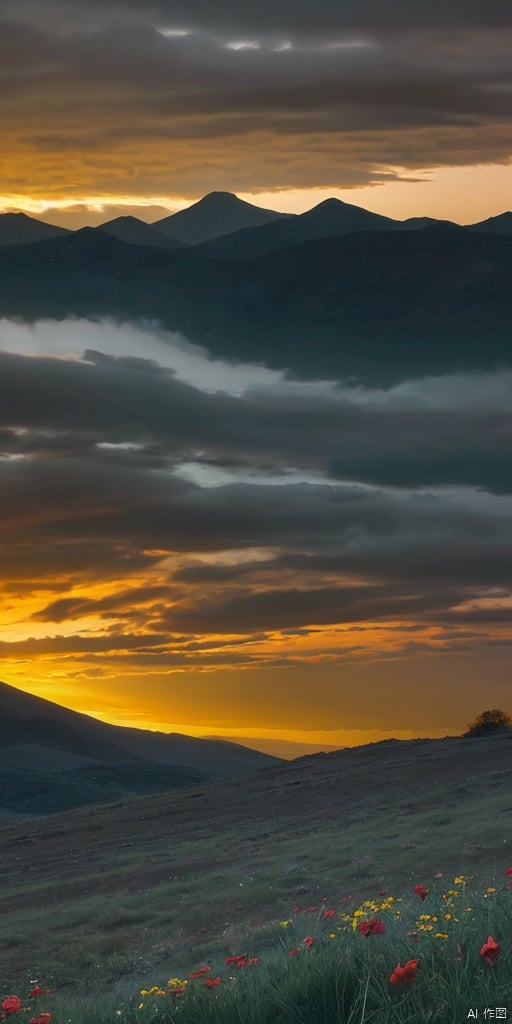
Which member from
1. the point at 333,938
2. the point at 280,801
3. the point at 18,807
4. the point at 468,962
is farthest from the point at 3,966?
the point at 18,807

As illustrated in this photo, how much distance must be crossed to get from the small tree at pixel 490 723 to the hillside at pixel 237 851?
6604 millimetres

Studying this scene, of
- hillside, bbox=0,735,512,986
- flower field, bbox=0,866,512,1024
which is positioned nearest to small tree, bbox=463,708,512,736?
hillside, bbox=0,735,512,986

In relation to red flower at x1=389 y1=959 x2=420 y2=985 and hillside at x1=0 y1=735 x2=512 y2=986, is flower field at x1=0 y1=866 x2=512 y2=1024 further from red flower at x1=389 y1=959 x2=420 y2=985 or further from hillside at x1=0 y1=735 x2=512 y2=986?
hillside at x1=0 y1=735 x2=512 y2=986

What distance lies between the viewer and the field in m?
17.9

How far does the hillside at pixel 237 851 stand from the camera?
24.4 metres

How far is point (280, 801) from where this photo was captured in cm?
4703

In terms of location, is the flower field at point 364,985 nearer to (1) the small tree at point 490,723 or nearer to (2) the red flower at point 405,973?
(2) the red flower at point 405,973

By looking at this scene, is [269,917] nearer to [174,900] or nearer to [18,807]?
[174,900]

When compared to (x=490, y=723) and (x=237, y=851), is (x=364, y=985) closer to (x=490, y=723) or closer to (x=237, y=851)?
(x=237, y=851)

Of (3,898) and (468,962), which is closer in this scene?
(468,962)

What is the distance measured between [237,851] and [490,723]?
32798 mm

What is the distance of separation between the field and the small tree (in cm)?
887

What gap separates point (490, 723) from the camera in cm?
6456

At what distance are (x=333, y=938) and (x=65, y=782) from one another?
124 m
